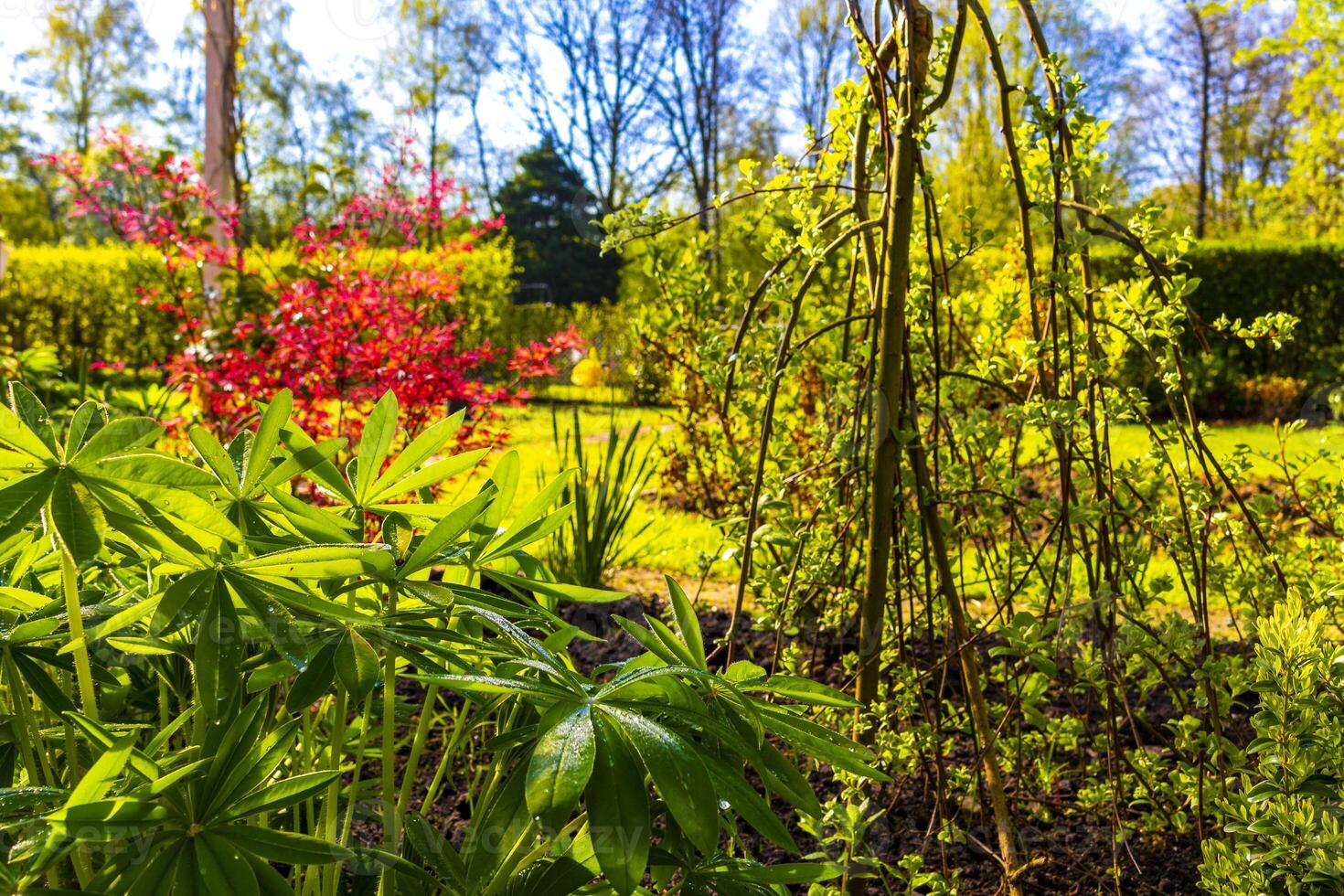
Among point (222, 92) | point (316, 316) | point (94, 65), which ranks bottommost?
point (316, 316)

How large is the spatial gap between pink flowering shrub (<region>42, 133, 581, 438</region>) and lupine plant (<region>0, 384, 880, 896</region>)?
7.97ft

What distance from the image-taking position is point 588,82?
2500 centimetres

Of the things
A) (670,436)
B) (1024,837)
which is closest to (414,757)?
(1024,837)

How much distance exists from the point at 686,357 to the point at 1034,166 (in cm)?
235

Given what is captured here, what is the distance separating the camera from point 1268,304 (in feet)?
37.3

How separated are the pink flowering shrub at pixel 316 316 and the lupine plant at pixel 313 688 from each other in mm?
2431

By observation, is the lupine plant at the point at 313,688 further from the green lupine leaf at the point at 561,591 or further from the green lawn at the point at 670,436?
the green lawn at the point at 670,436

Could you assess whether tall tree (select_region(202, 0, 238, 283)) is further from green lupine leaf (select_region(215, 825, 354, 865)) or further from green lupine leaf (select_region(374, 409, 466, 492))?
green lupine leaf (select_region(215, 825, 354, 865))

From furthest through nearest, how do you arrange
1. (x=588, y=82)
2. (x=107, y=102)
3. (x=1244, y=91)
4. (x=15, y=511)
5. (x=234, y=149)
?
(x=107, y=102)
(x=588, y=82)
(x=1244, y=91)
(x=234, y=149)
(x=15, y=511)

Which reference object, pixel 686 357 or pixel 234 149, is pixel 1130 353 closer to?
pixel 686 357

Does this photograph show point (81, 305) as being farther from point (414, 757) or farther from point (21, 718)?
point (414, 757)

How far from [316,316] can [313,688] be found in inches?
130

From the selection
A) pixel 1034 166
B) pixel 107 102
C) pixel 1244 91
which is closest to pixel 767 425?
pixel 1034 166

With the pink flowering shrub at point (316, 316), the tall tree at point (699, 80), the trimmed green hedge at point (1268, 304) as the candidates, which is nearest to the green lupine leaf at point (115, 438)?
the pink flowering shrub at point (316, 316)
